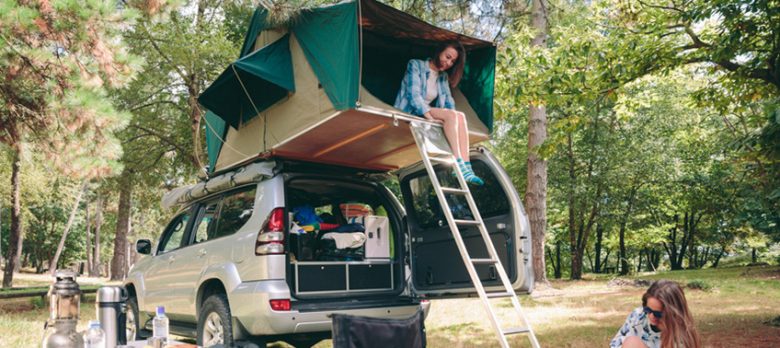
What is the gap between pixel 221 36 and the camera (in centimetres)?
1135

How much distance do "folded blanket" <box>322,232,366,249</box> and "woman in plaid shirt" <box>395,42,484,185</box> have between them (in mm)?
1204

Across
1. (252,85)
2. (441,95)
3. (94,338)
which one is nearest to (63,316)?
(94,338)

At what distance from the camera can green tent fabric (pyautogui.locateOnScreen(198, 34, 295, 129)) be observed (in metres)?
5.32

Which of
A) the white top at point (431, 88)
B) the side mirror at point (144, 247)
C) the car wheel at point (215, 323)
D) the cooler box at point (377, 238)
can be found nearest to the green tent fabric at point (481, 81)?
the white top at point (431, 88)

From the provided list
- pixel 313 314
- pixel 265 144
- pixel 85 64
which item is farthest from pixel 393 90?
pixel 85 64

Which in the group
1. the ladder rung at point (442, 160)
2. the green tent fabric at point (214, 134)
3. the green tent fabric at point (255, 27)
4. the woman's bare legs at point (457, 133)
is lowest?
the ladder rung at point (442, 160)

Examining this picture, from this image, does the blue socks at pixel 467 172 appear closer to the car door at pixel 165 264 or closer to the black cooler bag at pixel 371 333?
the black cooler bag at pixel 371 333

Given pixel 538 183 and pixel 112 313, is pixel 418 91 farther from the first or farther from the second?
pixel 538 183

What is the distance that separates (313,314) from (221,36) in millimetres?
8184

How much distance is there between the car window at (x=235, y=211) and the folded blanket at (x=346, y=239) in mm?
735

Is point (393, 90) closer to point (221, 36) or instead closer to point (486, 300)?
point (486, 300)

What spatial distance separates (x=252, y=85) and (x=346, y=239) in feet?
6.05

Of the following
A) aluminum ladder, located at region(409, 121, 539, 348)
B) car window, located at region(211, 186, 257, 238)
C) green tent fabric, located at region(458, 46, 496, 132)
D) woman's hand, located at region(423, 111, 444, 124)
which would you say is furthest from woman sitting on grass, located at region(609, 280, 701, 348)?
car window, located at region(211, 186, 257, 238)

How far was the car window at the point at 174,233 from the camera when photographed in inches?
251
